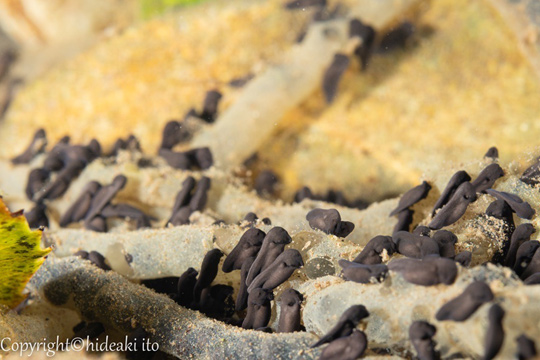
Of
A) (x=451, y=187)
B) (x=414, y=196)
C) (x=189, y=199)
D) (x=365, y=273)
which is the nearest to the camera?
(x=365, y=273)

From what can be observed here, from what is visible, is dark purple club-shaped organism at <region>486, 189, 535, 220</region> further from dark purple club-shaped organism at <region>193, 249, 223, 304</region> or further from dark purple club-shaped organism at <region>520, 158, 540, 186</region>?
dark purple club-shaped organism at <region>193, 249, 223, 304</region>

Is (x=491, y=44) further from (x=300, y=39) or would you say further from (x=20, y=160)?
(x=20, y=160)

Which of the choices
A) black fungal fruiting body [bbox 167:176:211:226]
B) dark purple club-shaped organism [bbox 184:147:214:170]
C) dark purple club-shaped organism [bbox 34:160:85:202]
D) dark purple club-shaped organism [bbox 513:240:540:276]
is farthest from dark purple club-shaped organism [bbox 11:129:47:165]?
dark purple club-shaped organism [bbox 513:240:540:276]

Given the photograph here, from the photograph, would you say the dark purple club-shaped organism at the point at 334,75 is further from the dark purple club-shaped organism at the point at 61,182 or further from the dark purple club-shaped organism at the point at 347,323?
Answer: the dark purple club-shaped organism at the point at 347,323

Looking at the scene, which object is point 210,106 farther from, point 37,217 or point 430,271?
point 430,271

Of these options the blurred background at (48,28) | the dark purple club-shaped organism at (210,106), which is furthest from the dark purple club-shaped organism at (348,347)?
the blurred background at (48,28)

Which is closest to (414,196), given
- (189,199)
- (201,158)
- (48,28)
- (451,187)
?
(451,187)
